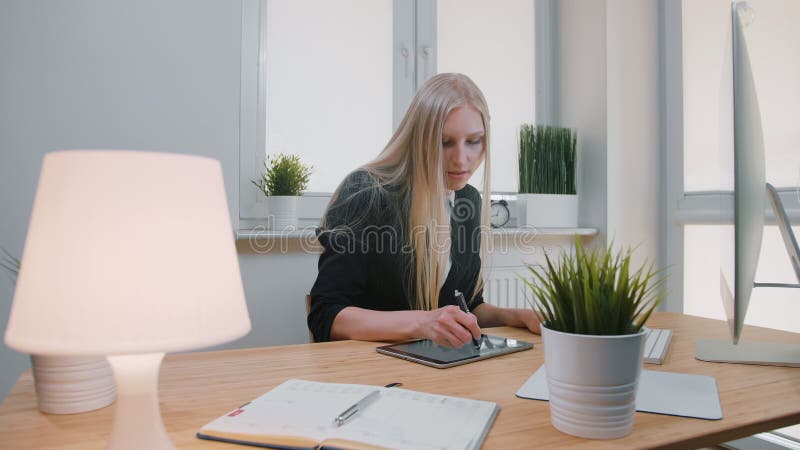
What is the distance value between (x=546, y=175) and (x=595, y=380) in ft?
6.64

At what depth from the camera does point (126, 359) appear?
48 cm

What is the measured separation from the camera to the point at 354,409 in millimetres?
650

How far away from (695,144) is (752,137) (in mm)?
1956

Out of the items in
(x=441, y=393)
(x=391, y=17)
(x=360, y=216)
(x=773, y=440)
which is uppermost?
(x=391, y=17)

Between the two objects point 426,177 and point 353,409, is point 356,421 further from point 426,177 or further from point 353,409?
point 426,177

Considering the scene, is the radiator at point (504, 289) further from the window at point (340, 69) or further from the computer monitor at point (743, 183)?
the computer monitor at point (743, 183)

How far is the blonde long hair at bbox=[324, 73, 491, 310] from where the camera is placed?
4.91ft

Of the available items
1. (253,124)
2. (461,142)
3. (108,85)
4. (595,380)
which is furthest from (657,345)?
(108,85)

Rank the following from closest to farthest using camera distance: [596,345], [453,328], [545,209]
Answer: [596,345]
[453,328]
[545,209]

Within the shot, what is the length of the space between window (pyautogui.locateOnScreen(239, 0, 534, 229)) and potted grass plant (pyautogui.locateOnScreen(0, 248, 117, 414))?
1456 millimetres

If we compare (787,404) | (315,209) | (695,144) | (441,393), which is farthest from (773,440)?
(315,209)

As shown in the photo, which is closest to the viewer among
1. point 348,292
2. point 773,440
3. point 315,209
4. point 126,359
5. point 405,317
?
point 126,359

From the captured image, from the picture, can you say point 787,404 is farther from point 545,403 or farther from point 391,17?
point 391,17

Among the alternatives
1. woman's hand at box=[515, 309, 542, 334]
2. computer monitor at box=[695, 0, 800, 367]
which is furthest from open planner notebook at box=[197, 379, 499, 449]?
woman's hand at box=[515, 309, 542, 334]
